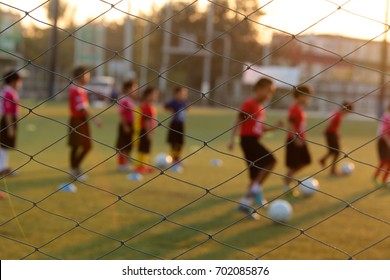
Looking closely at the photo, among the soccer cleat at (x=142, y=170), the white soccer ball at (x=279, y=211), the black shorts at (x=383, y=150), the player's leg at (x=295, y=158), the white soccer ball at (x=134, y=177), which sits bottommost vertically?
the soccer cleat at (x=142, y=170)

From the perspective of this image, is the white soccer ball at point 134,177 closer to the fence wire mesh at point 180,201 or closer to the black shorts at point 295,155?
the fence wire mesh at point 180,201

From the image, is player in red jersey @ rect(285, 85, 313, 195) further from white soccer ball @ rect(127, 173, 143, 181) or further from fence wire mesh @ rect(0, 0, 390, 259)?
white soccer ball @ rect(127, 173, 143, 181)

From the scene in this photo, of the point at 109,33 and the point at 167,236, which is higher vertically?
the point at 167,236

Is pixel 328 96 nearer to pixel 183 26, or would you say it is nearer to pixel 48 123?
pixel 183 26

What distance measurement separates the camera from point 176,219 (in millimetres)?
6180

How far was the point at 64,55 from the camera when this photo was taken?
2172 inches

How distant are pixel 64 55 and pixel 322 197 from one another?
161ft

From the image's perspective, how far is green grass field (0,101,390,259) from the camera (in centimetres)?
456

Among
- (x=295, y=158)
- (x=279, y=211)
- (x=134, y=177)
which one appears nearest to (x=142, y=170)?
(x=134, y=177)

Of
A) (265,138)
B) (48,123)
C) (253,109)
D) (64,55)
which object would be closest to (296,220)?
(253,109)

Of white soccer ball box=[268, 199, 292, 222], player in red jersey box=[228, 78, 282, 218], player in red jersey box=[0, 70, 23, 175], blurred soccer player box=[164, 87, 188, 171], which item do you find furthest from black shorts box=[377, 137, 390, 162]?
player in red jersey box=[0, 70, 23, 175]

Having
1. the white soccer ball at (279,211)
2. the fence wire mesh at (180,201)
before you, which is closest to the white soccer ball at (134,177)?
the fence wire mesh at (180,201)

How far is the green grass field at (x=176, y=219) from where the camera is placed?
456 centimetres

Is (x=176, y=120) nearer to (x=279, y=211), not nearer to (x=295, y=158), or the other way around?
(x=295, y=158)
